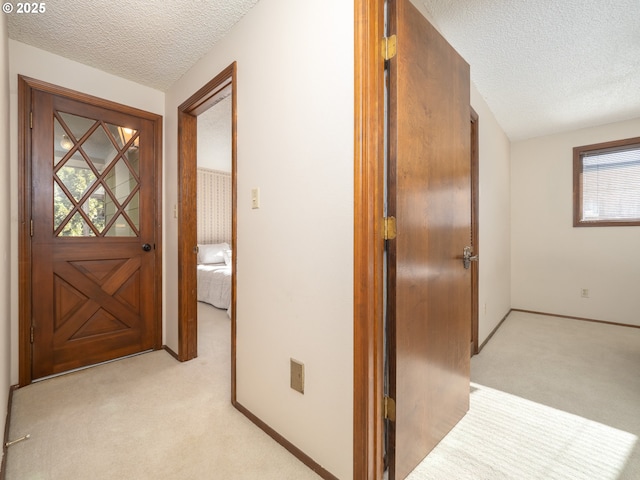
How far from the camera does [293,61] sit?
1416mm

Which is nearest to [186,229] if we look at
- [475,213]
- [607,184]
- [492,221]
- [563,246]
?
[475,213]

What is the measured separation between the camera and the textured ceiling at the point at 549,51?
1739mm

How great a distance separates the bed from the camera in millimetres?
4109

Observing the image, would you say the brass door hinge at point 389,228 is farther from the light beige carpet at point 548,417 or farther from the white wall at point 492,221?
the white wall at point 492,221

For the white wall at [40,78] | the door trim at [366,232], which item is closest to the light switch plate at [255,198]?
the door trim at [366,232]

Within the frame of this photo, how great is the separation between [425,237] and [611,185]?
3.94 meters

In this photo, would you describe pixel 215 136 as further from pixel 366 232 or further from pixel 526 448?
pixel 526 448

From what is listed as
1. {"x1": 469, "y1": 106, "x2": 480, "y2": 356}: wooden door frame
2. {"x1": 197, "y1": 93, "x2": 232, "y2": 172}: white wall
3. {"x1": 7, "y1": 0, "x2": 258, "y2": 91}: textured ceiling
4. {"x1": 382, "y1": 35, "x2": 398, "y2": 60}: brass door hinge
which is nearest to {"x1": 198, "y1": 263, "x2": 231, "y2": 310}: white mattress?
{"x1": 197, "y1": 93, "x2": 232, "y2": 172}: white wall

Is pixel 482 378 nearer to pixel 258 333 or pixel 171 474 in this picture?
pixel 258 333

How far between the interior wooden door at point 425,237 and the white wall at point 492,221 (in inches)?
47.4

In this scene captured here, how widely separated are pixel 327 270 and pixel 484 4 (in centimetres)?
181

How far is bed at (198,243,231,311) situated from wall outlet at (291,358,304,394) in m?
2.84

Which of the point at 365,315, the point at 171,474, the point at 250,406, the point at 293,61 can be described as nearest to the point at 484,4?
the point at 293,61

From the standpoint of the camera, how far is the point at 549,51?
7.00 feet
